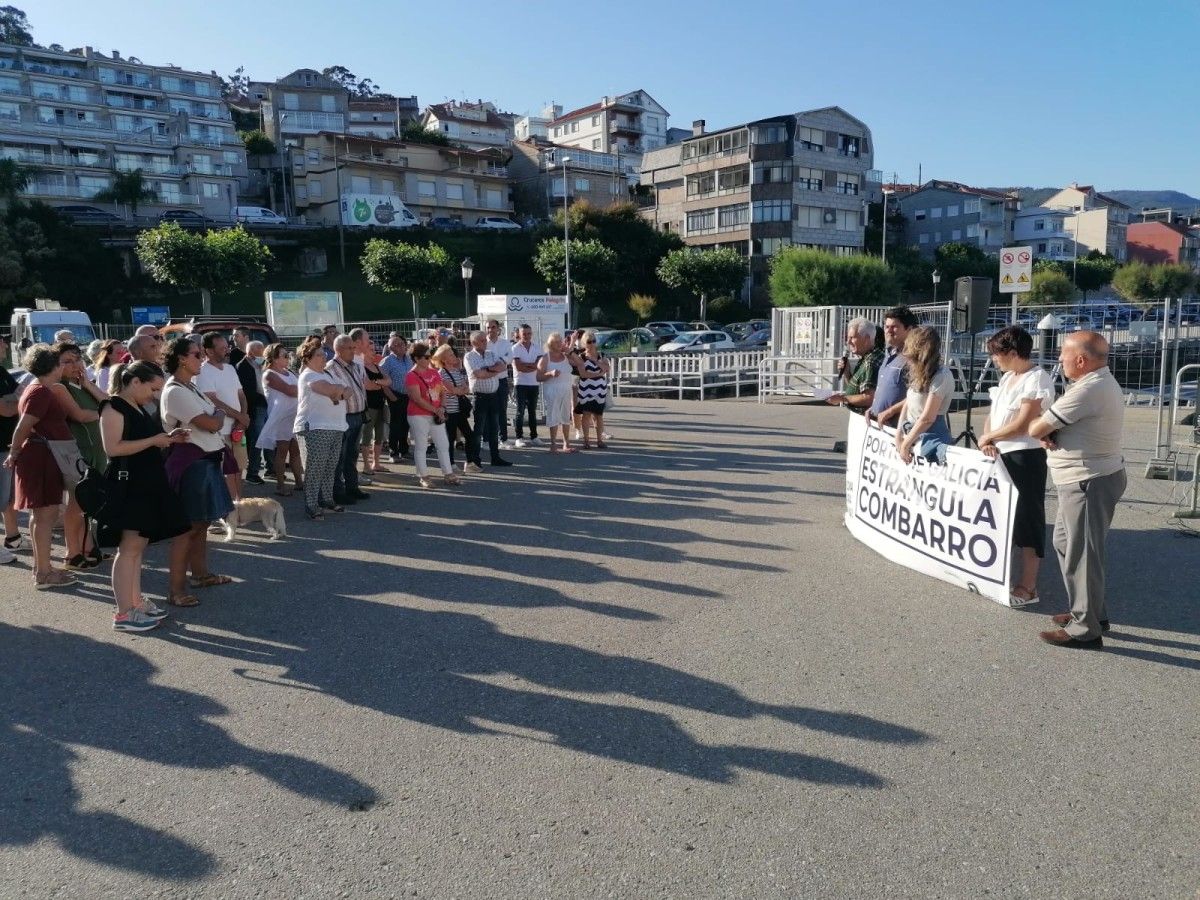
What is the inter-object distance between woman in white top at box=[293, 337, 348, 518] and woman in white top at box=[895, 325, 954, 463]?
200 inches

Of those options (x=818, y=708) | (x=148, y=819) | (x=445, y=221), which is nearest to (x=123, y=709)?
(x=148, y=819)

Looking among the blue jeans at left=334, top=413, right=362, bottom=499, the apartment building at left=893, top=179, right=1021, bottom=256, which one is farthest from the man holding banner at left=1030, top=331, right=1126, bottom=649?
the apartment building at left=893, top=179, right=1021, bottom=256

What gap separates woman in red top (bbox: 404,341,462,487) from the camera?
9.48 metres

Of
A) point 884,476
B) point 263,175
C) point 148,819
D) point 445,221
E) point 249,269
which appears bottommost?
point 148,819

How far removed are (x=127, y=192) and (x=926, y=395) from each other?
6775 cm

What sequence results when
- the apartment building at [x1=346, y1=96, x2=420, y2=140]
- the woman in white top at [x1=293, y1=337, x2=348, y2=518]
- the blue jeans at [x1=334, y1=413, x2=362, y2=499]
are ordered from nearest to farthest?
1. the woman in white top at [x1=293, y1=337, x2=348, y2=518]
2. the blue jeans at [x1=334, y1=413, x2=362, y2=499]
3. the apartment building at [x1=346, y1=96, x2=420, y2=140]

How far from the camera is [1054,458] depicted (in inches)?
192

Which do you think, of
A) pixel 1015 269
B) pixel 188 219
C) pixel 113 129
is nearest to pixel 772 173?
pixel 188 219

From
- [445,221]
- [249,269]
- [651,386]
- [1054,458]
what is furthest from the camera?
[445,221]

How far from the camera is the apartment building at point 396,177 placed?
6831 centimetres

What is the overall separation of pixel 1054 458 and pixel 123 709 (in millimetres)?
5289

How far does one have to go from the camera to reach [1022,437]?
5348 millimetres

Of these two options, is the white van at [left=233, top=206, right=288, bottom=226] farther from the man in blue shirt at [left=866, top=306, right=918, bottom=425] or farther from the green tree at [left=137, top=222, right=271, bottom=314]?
the man in blue shirt at [left=866, top=306, right=918, bottom=425]

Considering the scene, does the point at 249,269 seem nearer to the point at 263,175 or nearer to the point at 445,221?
the point at 445,221
